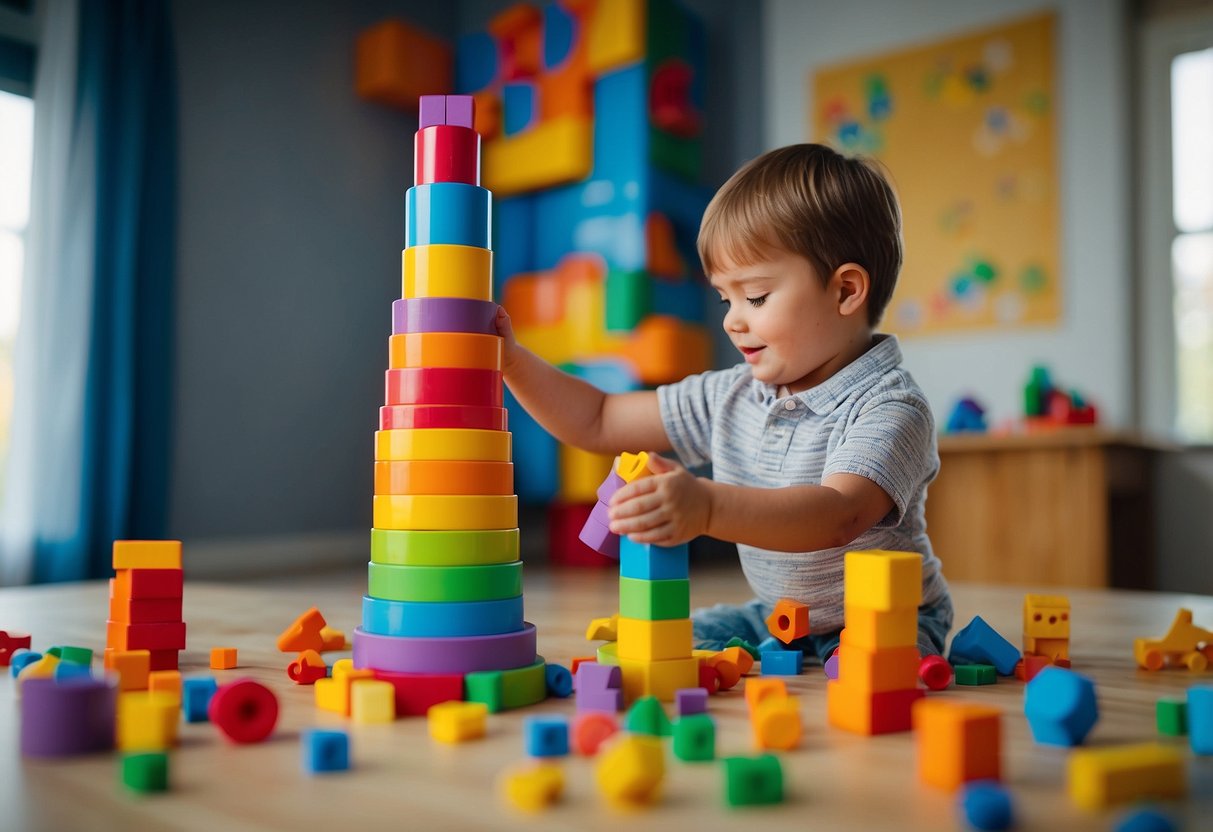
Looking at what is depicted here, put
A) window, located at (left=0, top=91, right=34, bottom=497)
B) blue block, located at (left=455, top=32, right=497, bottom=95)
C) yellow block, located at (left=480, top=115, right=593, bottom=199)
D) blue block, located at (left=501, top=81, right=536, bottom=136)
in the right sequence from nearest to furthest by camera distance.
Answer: window, located at (left=0, top=91, right=34, bottom=497) < yellow block, located at (left=480, top=115, right=593, bottom=199) < blue block, located at (left=501, top=81, right=536, bottom=136) < blue block, located at (left=455, top=32, right=497, bottom=95)

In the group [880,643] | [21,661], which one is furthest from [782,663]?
[21,661]

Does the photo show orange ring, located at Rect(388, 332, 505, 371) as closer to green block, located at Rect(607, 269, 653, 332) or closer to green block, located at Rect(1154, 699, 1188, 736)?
green block, located at Rect(1154, 699, 1188, 736)

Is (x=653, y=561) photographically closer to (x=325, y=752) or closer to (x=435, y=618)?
(x=435, y=618)

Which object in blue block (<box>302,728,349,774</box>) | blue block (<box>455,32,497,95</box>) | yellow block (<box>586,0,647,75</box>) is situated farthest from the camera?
blue block (<box>455,32,497,95</box>)

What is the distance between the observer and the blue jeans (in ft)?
3.63

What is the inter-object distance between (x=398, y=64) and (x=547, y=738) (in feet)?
9.64

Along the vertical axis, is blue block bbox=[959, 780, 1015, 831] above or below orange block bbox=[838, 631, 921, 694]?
below

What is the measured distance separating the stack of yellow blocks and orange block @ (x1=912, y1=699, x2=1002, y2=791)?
114 mm

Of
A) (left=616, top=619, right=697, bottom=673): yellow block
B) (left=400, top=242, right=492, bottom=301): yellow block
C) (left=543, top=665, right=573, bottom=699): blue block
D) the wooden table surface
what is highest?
(left=400, top=242, right=492, bottom=301): yellow block

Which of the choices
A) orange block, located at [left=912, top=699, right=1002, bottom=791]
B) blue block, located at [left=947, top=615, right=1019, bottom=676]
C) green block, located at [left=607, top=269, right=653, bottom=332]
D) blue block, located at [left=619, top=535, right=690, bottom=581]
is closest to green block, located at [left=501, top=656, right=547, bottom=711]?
blue block, located at [left=619, top=535, right=690, bottom=581]

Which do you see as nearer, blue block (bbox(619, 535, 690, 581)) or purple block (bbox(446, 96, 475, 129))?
blue block (bbox(619, 535, 690, 581))

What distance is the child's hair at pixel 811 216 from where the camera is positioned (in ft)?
3.40

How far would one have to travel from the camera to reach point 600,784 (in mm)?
580

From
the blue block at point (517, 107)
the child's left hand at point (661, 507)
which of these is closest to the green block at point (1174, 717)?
the child's left hand at point (661, 507)
